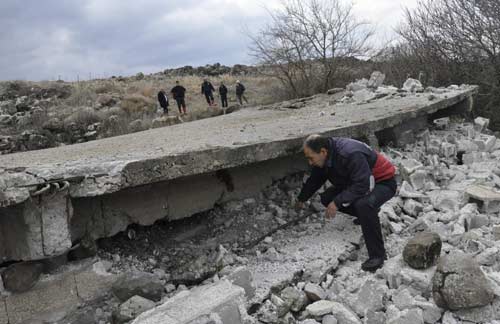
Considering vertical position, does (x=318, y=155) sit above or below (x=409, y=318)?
above

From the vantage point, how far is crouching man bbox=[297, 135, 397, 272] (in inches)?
130

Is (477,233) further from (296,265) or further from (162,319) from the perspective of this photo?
(162,319)

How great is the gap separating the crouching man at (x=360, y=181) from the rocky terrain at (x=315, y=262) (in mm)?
202

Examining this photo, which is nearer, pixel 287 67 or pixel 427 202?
pixel 427 202

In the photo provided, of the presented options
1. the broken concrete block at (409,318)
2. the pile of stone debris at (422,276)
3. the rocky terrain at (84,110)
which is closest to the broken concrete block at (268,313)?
the pile of stone debris at (422,276)

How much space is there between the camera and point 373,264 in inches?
129

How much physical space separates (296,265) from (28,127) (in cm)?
1489

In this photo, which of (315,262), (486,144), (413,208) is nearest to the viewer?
(315,262)

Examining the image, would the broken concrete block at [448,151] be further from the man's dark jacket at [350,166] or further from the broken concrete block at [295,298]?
the broken concrete block at [295,298]

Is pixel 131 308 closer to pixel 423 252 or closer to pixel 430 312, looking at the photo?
pixel 430 312

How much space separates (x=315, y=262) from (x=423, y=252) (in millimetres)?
826

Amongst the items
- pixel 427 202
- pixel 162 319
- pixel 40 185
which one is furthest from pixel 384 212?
pixel 40 185

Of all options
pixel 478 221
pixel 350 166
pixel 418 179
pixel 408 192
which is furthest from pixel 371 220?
pixel 418 179

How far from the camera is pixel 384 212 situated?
4.05 meters
